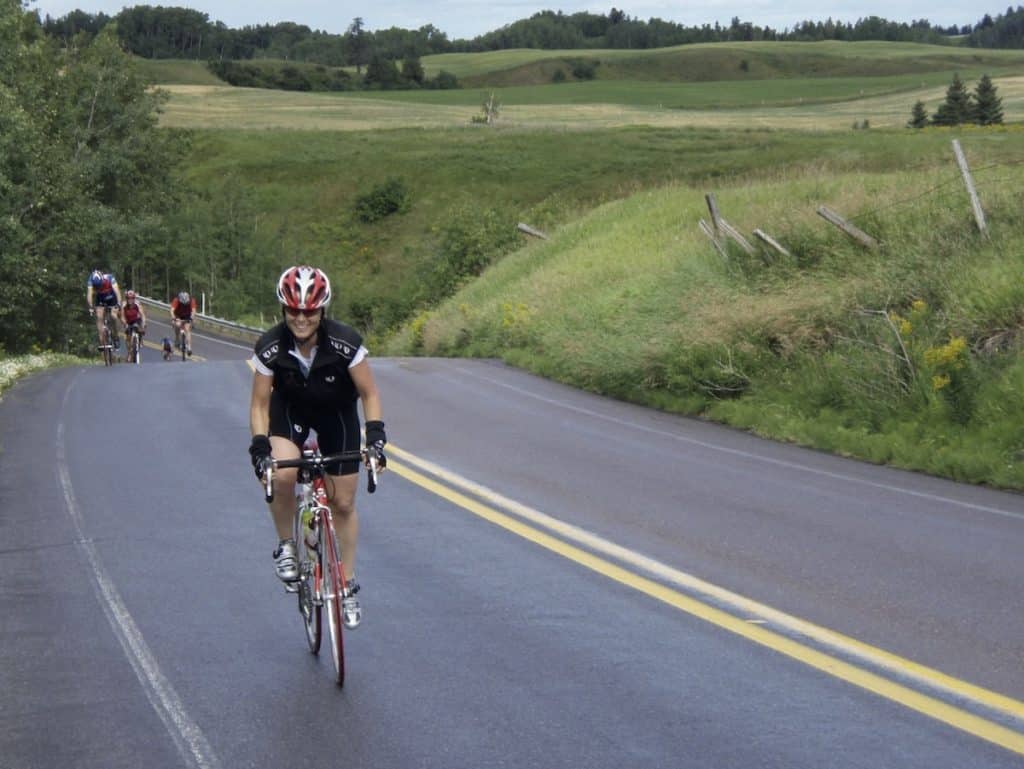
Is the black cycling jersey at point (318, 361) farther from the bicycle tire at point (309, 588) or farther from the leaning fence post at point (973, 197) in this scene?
the leaning fence post at point (973, 197)

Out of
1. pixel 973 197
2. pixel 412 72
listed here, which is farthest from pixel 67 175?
pixel 412 72

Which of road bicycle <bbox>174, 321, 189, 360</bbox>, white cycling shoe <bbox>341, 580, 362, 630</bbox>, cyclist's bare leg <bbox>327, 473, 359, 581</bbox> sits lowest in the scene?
road bicycle <bbox>174, 321, 189, 360</bbox>

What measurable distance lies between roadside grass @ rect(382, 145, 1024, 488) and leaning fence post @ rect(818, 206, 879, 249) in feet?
0.52

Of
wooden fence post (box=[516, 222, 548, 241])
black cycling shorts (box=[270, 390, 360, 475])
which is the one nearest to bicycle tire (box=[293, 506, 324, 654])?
black cycling shorts (box=[270, 390, 360, 475])

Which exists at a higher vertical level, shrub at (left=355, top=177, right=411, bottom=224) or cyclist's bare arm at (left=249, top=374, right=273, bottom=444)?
cyclist's bare arm at (left=249, top=374, right=273, bottom=444)

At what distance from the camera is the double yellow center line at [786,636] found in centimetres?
555

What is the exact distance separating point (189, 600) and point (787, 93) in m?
141

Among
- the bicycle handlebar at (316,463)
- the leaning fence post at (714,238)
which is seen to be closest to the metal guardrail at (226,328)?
the leaning fence post at (714,238)

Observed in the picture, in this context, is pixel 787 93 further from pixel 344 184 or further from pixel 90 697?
pixel 90 697

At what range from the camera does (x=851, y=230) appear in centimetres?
1833

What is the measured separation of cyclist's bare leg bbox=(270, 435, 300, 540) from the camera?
669cm

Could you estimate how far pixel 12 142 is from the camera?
106ft

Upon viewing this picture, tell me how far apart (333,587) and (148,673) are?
968 mm

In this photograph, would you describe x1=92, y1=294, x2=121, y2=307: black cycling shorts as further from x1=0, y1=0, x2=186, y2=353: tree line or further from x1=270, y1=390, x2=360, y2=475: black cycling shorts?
x1=270, y1=390, x2=360, y2=475: black cycling shorts
